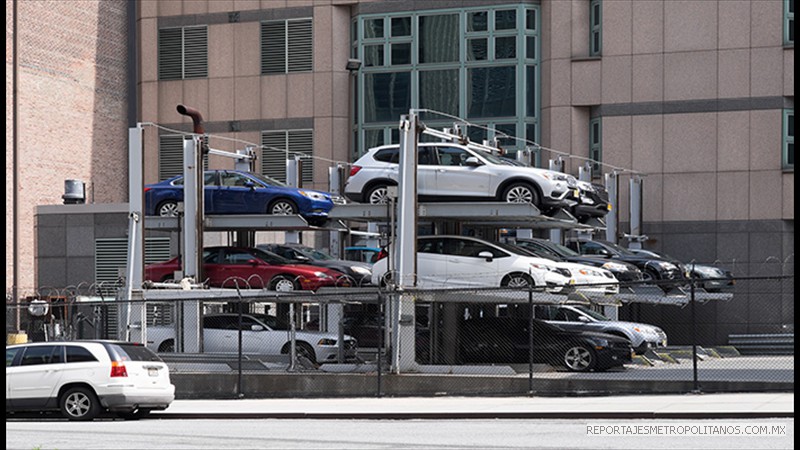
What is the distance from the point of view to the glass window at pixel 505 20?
1768 inches

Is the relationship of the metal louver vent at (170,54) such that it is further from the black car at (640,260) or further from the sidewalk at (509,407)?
the sidewalk at (509,407)

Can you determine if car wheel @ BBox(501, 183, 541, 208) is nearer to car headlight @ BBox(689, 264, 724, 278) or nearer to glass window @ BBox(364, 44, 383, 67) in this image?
car headlight @ BBox(689, 264, 724, 278)

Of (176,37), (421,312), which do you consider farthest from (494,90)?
(421,312)

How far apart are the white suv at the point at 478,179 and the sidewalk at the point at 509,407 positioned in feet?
19.3

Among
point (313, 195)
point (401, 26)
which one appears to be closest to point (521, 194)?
point (313, 195)

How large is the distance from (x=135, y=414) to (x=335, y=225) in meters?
10.4

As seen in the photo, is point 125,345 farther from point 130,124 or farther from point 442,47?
point 130,124

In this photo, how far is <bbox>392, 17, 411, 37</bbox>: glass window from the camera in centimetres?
4603

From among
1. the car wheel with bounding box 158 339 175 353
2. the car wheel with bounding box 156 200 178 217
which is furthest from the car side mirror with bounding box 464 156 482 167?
the car wheel with bounding box 158 339 175 353

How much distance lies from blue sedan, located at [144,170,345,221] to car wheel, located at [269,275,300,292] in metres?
1.88

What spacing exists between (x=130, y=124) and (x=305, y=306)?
18372mm

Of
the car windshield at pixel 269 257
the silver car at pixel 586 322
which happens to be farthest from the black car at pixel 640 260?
the car windshield at pixel 269 257

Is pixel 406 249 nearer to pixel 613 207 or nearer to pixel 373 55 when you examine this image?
pixel 613 207

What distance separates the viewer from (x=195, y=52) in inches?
1919
